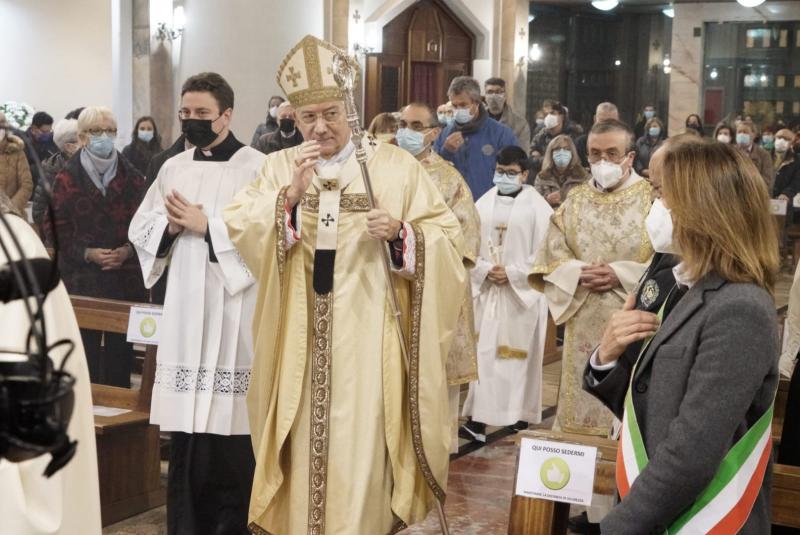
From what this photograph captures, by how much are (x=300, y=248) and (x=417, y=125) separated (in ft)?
9.00

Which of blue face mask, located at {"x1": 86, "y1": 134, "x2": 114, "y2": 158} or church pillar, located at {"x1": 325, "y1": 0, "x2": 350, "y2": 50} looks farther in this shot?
church pillar, located at {"x1": 325, "y1": 0, "x2": 350, "y2": 50}

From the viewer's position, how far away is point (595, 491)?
3.03 metres

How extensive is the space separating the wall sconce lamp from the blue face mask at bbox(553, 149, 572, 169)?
254 inches

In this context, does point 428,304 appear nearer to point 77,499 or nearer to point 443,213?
point 443,213

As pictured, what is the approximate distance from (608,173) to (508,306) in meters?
1.96

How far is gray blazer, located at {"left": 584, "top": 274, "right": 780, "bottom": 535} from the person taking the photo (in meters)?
2.33

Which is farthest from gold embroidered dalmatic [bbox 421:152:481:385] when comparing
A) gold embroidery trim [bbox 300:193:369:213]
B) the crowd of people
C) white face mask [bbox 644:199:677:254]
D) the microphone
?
the microphone

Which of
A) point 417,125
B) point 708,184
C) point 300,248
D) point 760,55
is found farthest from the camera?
point 760,55

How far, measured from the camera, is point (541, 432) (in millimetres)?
3066

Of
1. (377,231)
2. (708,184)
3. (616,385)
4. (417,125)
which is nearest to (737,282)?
(708,184)

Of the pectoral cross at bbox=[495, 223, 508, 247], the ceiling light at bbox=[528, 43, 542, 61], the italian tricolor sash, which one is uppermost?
the ceiling light at bbox=[528, 43, 542, 61]

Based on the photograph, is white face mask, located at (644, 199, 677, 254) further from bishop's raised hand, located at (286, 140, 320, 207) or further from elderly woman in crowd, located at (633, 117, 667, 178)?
elderly woman in crowd, located at (633, 117, 667, 178)

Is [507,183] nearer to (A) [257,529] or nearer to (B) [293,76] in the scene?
(B) [293,76]

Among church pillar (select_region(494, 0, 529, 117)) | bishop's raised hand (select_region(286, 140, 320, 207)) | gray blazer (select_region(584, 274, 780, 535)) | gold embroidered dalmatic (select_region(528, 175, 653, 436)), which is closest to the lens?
gray blazer (select_region(584, 274, 780, 535))
